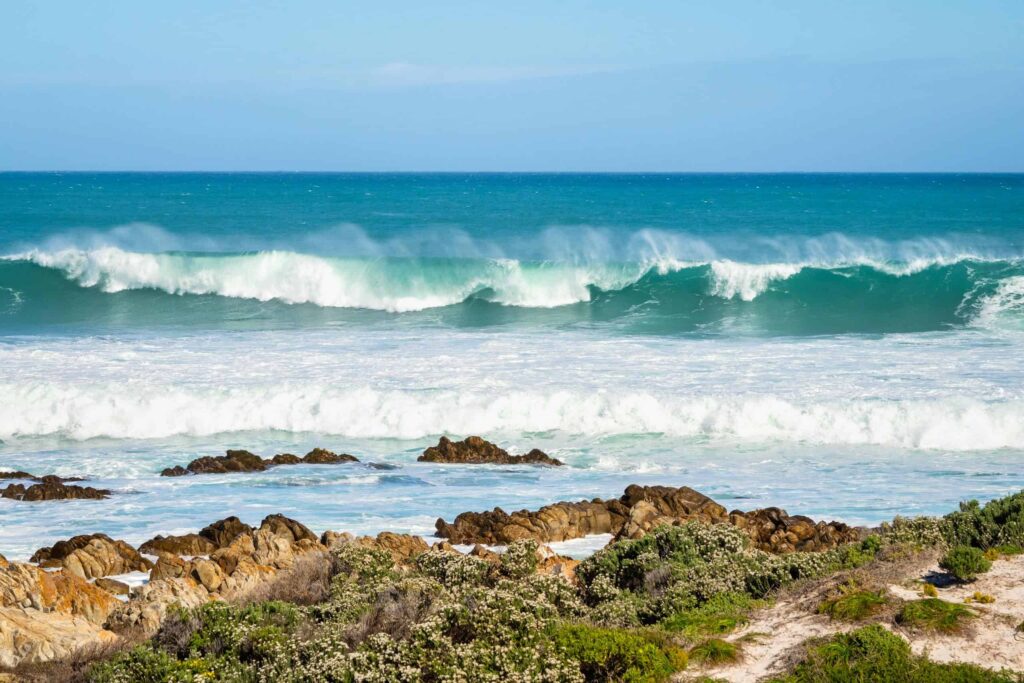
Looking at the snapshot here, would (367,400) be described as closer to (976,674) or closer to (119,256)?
(976,674)

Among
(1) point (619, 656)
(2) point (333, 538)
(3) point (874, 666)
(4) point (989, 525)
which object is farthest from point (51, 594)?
(4) point (989, 525)

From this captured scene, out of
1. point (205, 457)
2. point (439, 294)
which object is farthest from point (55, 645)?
point (439, 294)

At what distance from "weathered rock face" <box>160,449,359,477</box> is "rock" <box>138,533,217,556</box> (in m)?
3.75

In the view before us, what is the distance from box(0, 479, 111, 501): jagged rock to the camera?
14.3 metres

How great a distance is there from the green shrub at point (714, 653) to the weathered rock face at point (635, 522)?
404 centimetres

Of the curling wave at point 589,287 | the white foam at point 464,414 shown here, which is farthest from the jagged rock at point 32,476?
the curling wave at point 589,287

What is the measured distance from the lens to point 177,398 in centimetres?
1931

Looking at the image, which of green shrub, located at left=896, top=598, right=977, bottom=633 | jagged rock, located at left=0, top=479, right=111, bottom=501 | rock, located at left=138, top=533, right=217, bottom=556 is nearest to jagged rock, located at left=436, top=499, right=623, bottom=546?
rock, located at left=138, top=533, right=217, bottom=556

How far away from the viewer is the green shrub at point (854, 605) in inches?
312

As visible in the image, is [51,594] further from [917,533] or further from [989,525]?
[989,525]

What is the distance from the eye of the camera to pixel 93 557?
11.4 metres

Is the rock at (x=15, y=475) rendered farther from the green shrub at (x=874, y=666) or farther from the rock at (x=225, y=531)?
the green shrub at (x=874, y=666)

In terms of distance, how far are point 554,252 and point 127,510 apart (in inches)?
1344

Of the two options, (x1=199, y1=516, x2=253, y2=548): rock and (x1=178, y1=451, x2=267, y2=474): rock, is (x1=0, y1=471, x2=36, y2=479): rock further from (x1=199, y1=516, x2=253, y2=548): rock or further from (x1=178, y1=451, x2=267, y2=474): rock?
(x1=199, y1=516, x2=253, y2=548): rock
